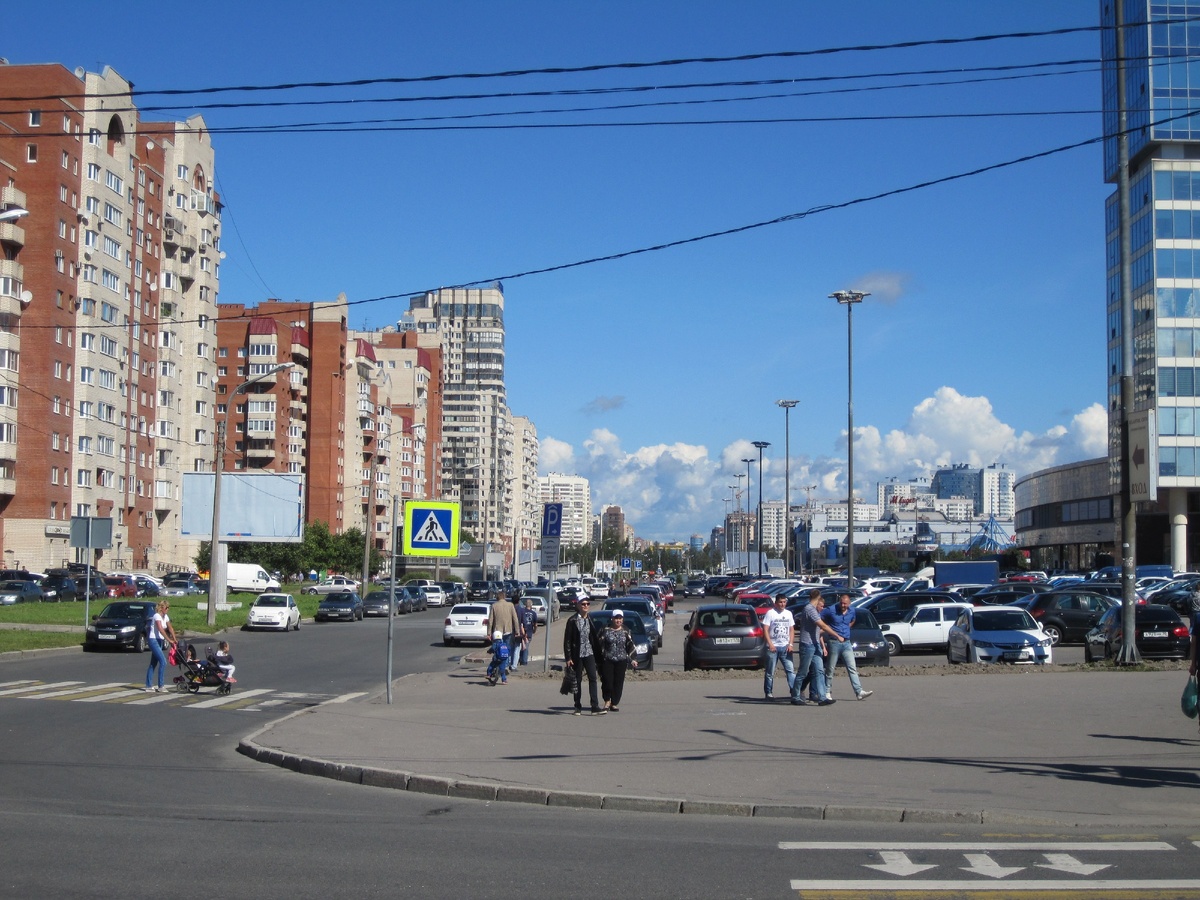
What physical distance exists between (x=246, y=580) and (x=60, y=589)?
1349 cm

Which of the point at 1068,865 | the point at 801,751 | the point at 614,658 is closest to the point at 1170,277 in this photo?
the point at 614,658

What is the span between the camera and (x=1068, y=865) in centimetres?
839

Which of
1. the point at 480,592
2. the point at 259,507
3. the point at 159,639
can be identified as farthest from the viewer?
the point at 480,592

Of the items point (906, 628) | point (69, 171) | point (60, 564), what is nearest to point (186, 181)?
point (69, 171)

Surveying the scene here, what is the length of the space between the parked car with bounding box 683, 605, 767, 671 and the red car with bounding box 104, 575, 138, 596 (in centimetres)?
4437

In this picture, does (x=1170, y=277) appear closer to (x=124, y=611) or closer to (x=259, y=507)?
(x=259, y=507)

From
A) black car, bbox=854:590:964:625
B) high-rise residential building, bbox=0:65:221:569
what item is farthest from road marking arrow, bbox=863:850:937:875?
high-rise residential building, bbox=0:65:221:569

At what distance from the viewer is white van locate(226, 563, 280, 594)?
73375 millimetres

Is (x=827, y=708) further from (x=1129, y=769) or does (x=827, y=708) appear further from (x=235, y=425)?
(x=235, y=425)

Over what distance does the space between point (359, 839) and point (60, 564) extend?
242 feet

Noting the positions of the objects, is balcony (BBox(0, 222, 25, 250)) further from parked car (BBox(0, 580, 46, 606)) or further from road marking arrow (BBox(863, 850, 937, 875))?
road marking arrow (BBox(863, 850, 937, 875))

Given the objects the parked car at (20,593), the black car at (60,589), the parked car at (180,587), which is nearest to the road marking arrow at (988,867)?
the parked car at (20,593)

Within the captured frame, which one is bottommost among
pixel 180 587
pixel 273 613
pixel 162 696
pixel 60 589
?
pixel 180 587

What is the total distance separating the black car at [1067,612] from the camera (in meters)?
33.8
